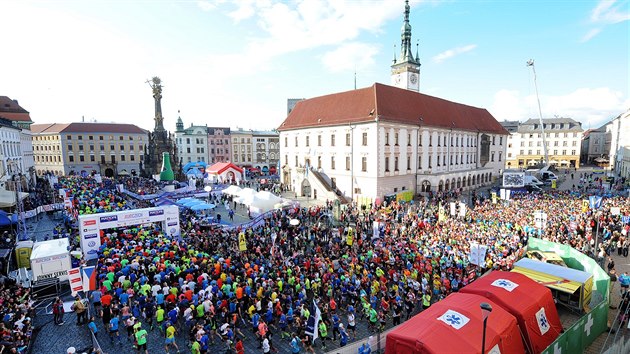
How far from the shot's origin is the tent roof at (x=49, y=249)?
14.7m

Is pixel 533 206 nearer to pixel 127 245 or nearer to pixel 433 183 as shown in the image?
pixel 433 183

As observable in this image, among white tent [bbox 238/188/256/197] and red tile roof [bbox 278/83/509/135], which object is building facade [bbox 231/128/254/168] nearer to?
red tile roof [bbox 278/83/509/135]

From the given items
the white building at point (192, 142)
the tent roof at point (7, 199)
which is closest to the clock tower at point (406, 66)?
the white building at point (192, 142)

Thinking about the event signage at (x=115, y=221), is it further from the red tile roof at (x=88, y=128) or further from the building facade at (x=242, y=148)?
the red tile roof at (x=88, y=128)

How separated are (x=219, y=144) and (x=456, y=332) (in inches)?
3144

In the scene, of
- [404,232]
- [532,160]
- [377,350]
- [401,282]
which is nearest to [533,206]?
[404,232]

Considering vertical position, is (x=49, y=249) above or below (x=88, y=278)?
above

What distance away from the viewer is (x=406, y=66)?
61969mm

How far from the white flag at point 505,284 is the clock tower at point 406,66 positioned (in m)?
56.5

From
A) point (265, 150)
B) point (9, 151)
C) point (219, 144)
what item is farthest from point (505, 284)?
point (219, 144)

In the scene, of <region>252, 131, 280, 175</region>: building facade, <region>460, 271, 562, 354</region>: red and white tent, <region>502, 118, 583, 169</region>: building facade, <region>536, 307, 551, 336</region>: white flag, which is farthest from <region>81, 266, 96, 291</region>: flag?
<region>502, 118, 583, 169</region>: building facade

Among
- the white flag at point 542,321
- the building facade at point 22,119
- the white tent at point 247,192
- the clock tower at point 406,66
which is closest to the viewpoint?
the white flag at point 542,321

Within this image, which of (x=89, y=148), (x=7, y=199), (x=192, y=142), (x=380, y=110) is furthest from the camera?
(x=192, y=142)

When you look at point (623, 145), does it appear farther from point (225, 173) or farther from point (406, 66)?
point (225, 173)
